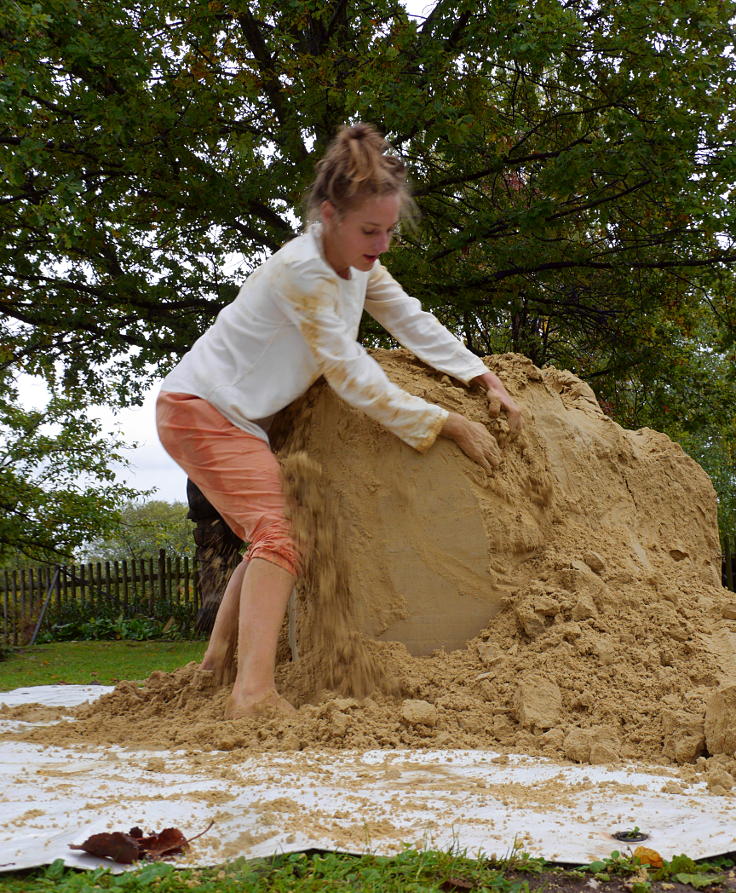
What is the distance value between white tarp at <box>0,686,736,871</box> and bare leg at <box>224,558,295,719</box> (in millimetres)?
377

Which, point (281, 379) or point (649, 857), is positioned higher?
point (281, 379)

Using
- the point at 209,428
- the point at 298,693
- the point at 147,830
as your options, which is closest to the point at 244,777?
the point at 147,830

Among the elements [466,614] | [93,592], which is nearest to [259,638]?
[466,614]

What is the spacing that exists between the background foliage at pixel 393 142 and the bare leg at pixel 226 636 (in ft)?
14.1

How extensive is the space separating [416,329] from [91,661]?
7018 millimetres

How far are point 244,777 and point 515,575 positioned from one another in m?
1.70

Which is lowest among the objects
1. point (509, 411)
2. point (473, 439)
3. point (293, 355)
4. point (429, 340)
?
point (473, 439)

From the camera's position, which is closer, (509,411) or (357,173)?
(357,173)

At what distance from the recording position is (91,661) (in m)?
9.91

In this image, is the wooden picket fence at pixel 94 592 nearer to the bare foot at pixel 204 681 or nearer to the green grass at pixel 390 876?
the bare foot at pixel 204 681

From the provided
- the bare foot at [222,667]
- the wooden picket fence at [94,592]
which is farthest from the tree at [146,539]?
the bare foot at [222,667]

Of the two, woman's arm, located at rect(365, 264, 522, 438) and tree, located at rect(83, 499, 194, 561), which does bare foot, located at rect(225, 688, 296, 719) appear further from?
tree, located at rect(83, 499, 194, 561)

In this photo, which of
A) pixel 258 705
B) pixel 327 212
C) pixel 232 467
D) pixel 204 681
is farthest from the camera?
pixel 204 681

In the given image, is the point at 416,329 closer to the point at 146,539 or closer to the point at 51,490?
the point at 51,490
